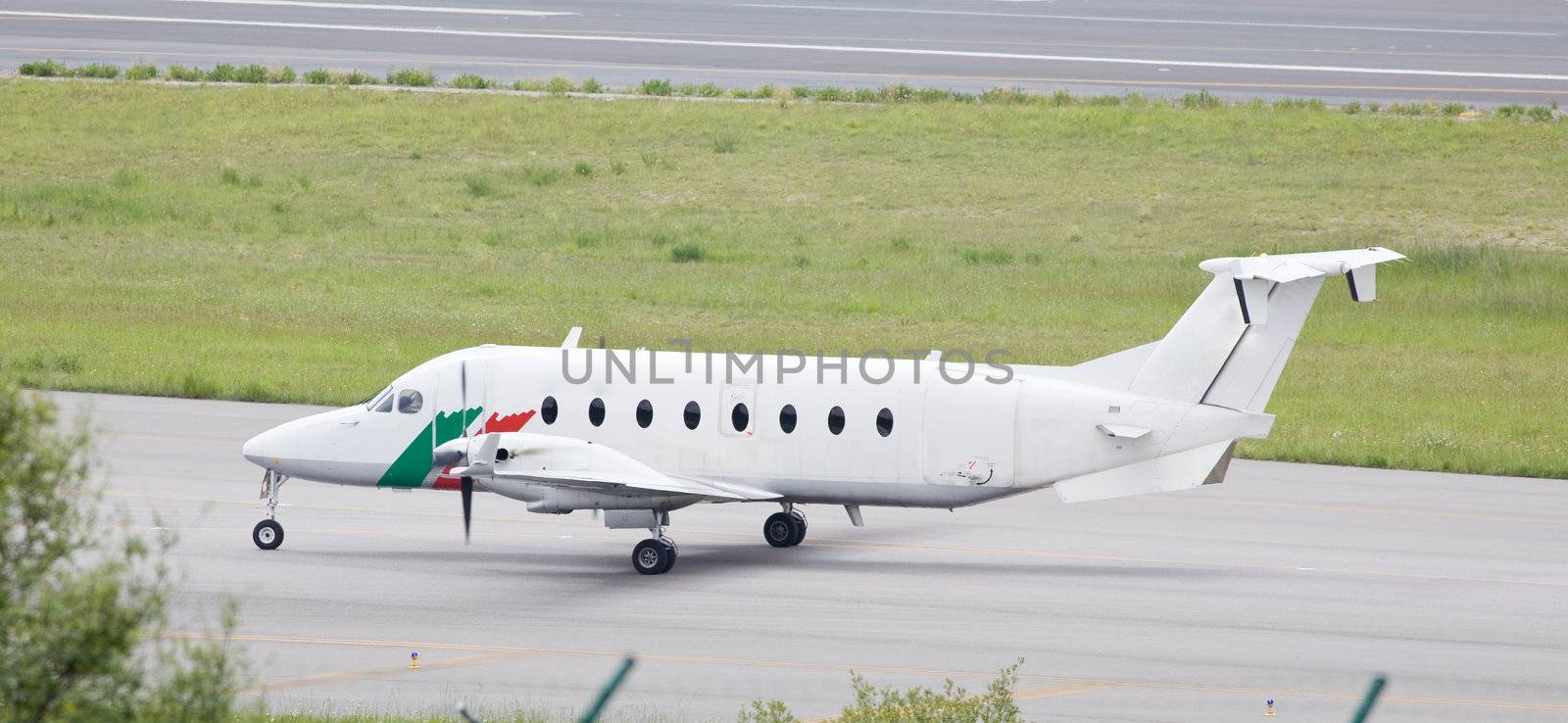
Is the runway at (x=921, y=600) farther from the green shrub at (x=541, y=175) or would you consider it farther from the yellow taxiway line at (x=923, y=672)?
the green shrub at (x=541, y=175)

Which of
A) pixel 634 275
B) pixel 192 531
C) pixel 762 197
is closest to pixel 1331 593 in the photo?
pixel 192 531

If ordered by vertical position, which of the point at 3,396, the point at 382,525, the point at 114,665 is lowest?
the point at 382,525

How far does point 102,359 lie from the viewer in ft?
122

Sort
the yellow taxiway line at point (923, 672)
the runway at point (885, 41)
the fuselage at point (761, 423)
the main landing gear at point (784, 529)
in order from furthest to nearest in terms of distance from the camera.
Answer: the runway at point (885, 41), the main landing gear at point (784, 529), the fuselage at point (761, 423), the yellow taxiway line at point (923, 672)

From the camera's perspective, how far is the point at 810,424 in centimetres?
2247

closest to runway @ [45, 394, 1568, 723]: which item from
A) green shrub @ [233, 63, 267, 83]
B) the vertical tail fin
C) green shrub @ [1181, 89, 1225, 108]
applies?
the vertical tail fin

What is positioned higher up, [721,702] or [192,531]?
[721,702]

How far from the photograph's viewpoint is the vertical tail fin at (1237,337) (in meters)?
21.6

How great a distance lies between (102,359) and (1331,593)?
2547 centimetres

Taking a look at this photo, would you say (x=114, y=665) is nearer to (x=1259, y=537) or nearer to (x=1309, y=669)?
(x=1309, y=669)

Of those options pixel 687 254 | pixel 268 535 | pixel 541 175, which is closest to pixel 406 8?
pixel 541 175

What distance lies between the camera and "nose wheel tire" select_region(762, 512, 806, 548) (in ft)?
78.4

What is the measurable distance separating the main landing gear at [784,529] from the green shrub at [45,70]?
2093 inches

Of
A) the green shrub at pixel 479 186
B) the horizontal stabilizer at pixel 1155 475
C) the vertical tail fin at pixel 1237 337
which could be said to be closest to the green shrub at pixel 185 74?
the green shrub at pixel 479 186
